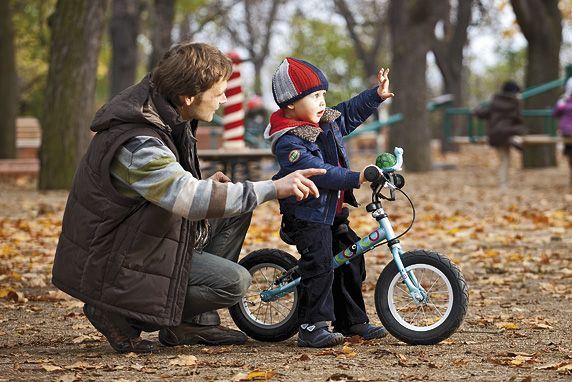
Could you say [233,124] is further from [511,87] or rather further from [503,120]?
[511,87]

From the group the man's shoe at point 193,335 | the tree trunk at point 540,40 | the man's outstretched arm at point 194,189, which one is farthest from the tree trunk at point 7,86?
the man's outstretched arm at point 194,189

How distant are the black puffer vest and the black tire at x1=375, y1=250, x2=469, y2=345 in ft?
3.15

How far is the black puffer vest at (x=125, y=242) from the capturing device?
5078mm

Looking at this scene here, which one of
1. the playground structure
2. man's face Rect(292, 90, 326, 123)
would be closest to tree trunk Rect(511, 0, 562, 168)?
the playground structure

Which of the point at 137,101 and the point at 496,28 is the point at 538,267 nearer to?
the point at 137,101

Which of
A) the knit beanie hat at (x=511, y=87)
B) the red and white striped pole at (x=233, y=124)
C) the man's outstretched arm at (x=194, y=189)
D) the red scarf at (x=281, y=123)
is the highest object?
the knit beanie hat at (x=511, y=87)

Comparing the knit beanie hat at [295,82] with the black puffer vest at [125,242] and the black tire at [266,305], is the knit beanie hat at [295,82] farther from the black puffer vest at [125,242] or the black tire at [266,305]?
the black tire at [266,305]

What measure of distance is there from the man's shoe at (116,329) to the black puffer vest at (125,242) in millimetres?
241

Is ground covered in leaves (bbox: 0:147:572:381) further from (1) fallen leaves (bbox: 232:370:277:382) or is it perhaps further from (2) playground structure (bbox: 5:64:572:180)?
(2) playground structure (bbox: 5:64:572:180)

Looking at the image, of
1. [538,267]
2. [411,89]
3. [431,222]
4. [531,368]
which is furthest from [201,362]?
[411,89]

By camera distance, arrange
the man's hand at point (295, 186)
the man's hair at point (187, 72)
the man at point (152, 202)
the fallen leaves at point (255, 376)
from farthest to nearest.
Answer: the man's hair at point (187, 72) → the man at point (152, 202) → the man's hand at point (295, 186) → the fallen leaves at point (255, 376)

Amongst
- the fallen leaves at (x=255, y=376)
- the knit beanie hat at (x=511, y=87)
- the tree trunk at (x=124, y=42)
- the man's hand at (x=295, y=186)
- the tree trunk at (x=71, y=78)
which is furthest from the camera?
the tree trunk at (x=124, y=42)

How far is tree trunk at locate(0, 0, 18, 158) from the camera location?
71.8 ft

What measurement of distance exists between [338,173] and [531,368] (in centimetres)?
116
